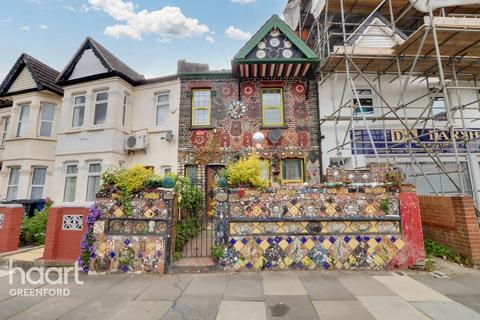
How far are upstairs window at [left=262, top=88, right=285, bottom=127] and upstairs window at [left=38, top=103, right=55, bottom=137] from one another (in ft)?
37.8

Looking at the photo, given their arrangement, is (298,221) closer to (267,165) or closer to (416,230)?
(416,230)

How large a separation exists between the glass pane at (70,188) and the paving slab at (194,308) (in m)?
9.99

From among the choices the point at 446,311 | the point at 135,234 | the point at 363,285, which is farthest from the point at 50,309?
the point at 446,311

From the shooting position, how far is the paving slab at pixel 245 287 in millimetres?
4141

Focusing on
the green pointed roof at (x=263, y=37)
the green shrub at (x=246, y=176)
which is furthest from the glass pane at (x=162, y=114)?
the green shrub at (x=246, y=176)

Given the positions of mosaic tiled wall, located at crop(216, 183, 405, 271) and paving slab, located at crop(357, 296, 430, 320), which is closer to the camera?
paving slab, located at crop(357, 296, 430, 320)

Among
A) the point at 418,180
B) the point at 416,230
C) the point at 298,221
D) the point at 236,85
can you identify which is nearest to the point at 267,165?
the point at 236,85

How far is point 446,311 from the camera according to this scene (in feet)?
11.7

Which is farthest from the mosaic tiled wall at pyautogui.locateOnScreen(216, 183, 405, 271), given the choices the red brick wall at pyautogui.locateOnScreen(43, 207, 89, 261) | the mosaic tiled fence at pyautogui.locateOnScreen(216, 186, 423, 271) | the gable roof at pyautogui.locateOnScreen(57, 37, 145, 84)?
the gable roof at pyautogui.locateOnScreen(57, 37, 145, 84)

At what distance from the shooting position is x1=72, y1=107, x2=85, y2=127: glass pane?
11859 mm

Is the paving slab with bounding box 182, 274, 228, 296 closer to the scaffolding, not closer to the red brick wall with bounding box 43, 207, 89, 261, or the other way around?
the red brick wall with bounding box 43, 207, 89, 261

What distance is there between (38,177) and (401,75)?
1844cm

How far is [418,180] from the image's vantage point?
10180mm

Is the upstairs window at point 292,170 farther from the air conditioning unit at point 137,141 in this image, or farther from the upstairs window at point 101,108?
the upstairs window at point 101,108
